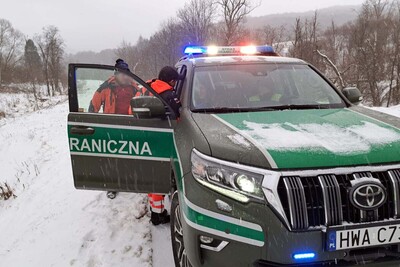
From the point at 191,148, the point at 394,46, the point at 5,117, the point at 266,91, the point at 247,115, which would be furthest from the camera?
the point at 394,46

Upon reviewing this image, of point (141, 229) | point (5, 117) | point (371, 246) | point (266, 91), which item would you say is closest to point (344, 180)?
point (371, 246)

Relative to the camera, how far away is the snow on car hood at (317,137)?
2125 millimetres

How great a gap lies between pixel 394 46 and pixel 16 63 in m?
67.7

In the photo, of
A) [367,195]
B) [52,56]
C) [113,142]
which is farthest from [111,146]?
[52,56]

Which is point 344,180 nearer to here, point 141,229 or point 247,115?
point 247,115

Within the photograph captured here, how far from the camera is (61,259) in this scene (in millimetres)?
3682

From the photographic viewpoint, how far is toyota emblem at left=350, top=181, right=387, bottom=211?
204cm

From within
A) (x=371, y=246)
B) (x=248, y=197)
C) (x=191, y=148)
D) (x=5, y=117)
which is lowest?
(x=5, y=117)

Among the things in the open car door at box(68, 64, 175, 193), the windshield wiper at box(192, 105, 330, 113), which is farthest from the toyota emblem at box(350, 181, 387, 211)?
the open car door at box(68, 64, 175, 193)

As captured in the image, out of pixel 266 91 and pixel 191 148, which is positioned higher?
pixel 266 91

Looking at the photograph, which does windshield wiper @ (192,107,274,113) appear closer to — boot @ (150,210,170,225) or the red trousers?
the red trousers

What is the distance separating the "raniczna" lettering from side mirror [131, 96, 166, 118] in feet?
1.17

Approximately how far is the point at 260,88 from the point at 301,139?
53.8 inches

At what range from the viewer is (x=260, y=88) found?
3602mm
